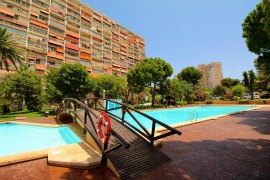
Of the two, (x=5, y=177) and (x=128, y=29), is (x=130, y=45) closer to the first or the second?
(x=128, y=29)

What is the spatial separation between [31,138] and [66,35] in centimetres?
4582

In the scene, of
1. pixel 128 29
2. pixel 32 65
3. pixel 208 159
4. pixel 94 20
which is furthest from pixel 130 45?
pixel 208 159

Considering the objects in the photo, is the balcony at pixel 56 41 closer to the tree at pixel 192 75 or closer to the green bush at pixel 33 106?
the green bush at pixel 33 106

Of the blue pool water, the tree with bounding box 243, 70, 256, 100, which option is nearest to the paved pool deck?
the blue pool water

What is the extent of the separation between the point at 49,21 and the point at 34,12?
4046 mm

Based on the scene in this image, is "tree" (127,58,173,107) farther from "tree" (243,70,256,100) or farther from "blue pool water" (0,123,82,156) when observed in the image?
"blue pool water" (0,123,82,156)

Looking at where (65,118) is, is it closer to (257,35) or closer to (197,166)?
(197,166)

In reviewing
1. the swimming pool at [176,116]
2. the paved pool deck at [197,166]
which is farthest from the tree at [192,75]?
the paved pool deck at [197,166]

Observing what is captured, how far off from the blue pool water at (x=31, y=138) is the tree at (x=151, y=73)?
22206mm

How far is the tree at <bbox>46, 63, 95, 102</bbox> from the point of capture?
76.8ft

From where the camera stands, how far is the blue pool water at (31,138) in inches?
370

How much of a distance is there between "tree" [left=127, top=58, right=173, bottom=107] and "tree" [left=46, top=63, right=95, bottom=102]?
11.2 meters

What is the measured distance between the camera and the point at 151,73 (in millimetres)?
32062

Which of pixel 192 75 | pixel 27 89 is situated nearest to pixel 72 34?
pixel 27 89
